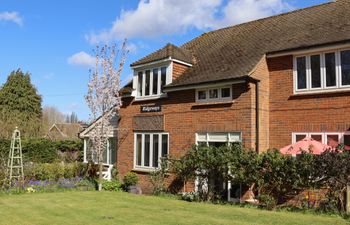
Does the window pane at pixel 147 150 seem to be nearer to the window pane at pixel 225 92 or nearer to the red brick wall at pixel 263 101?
the window pane at pixel 225 92

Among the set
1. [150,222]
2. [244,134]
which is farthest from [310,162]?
[150,222]

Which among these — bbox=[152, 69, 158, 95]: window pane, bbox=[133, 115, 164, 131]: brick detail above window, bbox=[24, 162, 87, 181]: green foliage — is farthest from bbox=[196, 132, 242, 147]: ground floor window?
bbox=[24, 162, 87, 181]: green foliage

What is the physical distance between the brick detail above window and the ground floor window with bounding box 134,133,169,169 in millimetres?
316

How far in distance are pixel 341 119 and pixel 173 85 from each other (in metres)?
7.32

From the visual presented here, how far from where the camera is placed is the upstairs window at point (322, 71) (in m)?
13.2

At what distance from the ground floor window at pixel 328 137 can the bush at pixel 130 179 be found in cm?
782

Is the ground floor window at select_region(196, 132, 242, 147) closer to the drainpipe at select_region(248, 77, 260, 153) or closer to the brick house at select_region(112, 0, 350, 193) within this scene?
the brick house at select_region(112, 0, 350, 193)

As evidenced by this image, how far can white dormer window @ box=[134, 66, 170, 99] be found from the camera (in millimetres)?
18298

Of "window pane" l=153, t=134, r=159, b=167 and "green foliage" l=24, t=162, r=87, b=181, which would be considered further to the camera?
"green foliage" l=24, t=162, r=87, b=181

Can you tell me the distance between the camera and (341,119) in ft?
42.6

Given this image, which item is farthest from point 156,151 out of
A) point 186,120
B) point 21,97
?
point 21,97

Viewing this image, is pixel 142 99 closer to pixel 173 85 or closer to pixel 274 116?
pixel 173 85

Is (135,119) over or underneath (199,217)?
over

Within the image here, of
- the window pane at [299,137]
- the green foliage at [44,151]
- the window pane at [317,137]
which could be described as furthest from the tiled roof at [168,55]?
the green foliage at [44,151]
